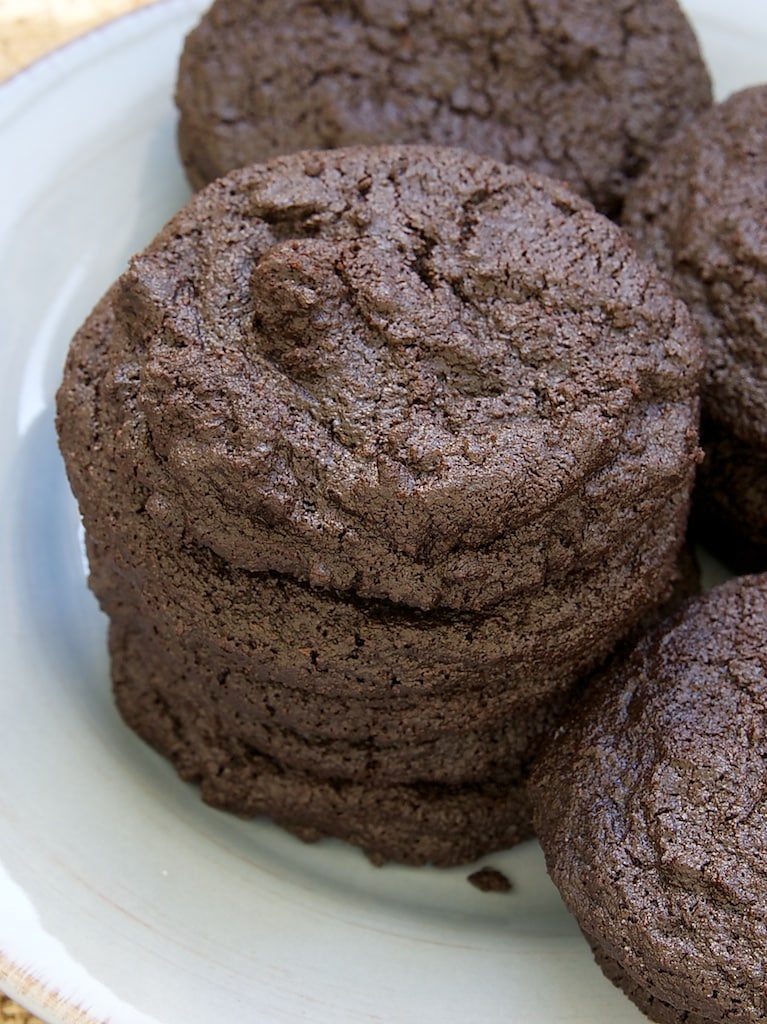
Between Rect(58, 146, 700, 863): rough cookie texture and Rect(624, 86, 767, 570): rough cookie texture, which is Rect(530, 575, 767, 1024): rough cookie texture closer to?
Rect(58, 146, 700, 863): rough cookie texture

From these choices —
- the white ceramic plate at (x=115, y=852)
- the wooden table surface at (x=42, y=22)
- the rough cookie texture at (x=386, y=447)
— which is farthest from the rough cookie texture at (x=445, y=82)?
the wooden table surface at (x=42, y=22)

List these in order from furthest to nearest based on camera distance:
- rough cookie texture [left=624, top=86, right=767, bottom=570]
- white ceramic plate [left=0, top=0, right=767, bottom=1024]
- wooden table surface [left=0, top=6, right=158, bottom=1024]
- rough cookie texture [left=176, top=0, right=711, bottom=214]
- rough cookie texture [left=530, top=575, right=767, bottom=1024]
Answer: wooden table surface [left=0, top=6, right=158, bottom=1024]
rough cookie texture [left=176, top=0, right=711, bottom=214]
rough cookie texture [left=624, top=86, right=767, bottom=570]
white ceramic plate [left=0, top=0, right=767, bottom=1024]
rough cookie texture [left=530, top=575, right=767, bottom=1024]

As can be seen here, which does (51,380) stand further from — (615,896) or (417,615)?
(615,896)

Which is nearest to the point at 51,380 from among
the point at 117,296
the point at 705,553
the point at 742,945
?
the point at 117,296

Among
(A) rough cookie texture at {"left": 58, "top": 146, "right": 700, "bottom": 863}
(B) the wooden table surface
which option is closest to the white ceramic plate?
(A) rough cookie texture at {"left": 58, "top": 146, "right": 700, "bottom": 863}

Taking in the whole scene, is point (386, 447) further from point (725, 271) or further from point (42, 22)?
point (42, 22)
